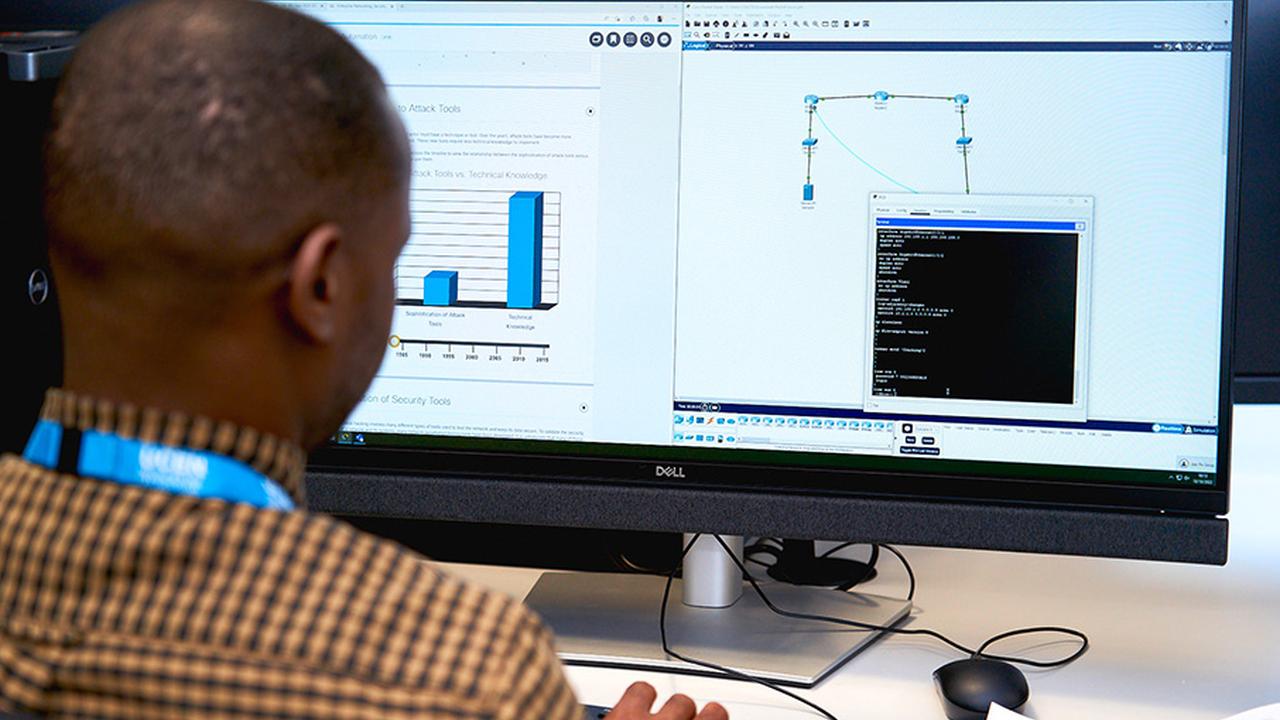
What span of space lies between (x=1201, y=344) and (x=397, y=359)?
49cm

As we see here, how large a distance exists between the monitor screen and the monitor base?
0.37 feet

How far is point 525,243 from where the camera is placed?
0.93 metres

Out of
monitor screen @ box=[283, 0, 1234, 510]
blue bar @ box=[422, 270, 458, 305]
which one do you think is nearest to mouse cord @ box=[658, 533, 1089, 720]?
monitor screen @ box=[283, 0, 1234, 510]

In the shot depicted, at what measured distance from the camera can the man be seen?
0.45 meters

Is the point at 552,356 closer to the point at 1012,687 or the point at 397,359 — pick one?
the point at 397,359

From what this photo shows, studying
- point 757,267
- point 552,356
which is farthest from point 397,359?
point 757,267

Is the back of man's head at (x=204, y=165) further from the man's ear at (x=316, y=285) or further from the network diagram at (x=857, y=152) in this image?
the network diagram at (x=857, y=152)

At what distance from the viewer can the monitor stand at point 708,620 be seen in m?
0.92

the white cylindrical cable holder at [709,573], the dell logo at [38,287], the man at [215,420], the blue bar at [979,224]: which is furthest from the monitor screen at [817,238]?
the man at [215,420]

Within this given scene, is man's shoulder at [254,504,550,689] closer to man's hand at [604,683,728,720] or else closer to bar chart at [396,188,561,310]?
man's hand at [604,683,728,720]

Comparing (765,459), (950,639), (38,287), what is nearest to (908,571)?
(950,639)

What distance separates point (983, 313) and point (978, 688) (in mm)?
220

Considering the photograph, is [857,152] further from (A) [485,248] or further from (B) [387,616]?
(B) [387,616]

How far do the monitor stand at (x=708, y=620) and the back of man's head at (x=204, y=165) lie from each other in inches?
18.6
